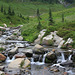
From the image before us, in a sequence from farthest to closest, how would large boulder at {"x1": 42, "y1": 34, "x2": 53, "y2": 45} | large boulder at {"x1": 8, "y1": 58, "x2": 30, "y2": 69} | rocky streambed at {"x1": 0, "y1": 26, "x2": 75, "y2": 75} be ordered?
large boulder at {"x1": 42, "y1": 34, "x2": 53, "y2": 45}
large boulder at {"x1": 8, "y1": 58, "x2": 30, "y2": 69}
rocky streambed at {"x1": 0, "y1": 26, "x2": 75, "y2": 75}

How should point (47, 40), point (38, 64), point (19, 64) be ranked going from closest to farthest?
point (19, 64) < point (38, 64) < point (47, 40)

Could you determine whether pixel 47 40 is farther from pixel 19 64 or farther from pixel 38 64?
pixel 19 64

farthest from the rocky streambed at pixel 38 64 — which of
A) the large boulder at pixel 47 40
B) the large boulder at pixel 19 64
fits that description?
the large boulder at pixel 47 40

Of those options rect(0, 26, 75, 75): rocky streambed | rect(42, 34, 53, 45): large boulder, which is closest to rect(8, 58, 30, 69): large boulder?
rect(0, 26, 75, 75): rocky streambed

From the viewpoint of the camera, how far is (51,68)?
1809 centimetres

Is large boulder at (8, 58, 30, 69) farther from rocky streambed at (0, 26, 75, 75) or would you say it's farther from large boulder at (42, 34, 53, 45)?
large boulder at (42, 34, 53, 45)

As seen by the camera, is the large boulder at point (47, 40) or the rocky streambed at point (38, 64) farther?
the large boulder at point (47, 40)

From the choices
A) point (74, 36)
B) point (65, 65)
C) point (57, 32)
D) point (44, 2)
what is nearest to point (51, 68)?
point (65, 65)

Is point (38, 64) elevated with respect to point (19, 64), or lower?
lower

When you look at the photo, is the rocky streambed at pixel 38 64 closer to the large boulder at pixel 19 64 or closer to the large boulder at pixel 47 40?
the large boulder at pixel 19 64

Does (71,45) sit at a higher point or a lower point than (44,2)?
lower

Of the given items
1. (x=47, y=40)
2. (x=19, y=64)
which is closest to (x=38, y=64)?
(x=19, y=64)

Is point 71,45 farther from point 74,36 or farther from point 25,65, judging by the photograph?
point 25,65

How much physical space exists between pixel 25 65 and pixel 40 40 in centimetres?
1424
